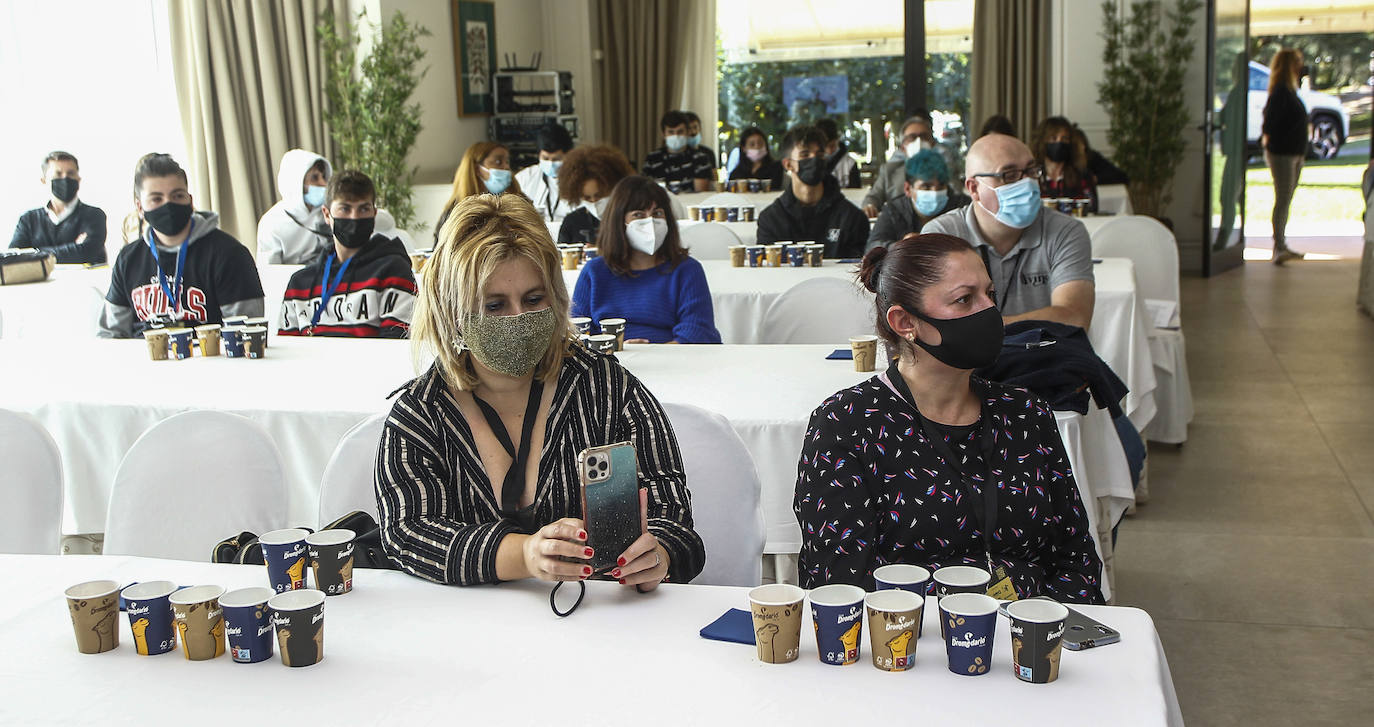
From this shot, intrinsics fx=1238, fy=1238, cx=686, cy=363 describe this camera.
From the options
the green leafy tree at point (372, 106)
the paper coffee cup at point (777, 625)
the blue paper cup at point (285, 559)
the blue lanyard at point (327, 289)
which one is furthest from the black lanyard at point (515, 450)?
the green leafy tree at point (372, 106)

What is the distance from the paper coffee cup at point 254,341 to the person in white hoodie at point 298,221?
8.43 feet

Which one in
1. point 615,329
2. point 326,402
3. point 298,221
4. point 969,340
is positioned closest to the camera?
point 969,340

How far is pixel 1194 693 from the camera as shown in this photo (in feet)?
10.2

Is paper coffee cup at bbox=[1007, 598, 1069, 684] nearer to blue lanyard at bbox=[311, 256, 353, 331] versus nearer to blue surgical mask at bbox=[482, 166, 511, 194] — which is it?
blue lanyard at bbox=[311, 256, 353, 331]

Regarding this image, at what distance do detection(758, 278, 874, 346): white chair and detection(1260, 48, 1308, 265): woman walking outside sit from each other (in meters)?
8.13

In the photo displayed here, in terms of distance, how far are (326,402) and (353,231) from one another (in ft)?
4.04

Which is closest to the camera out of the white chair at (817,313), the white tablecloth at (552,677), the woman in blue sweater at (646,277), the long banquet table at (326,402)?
the white tablecloth at (552,677)

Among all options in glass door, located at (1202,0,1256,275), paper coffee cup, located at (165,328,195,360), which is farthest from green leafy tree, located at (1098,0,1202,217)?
paper coffee cup, located at (165,328,195,360)

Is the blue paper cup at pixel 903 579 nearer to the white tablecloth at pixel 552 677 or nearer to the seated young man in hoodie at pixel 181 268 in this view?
the white tablecloth at pixel 552 677

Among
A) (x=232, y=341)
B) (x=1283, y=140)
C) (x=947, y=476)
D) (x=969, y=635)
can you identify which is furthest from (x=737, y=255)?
(x=1283, y=140)

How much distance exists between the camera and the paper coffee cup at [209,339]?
380cm

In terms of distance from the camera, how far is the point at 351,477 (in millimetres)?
2400

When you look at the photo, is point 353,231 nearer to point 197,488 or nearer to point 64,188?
point 197,488

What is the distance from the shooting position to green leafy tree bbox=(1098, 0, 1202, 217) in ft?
33.0
